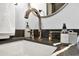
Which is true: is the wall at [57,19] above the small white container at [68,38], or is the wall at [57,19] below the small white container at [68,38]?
above

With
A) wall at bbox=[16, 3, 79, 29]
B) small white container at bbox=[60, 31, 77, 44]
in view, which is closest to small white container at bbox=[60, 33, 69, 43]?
small white container at bbox=[60, 31, 77, 44]

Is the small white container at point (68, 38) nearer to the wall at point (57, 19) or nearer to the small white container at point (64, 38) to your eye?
the small white container at point (64, 38)

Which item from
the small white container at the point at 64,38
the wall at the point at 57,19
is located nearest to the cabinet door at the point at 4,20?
the wall at the point at 57,19

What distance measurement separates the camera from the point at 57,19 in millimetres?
1456

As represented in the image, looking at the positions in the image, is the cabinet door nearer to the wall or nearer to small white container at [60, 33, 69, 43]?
the wall

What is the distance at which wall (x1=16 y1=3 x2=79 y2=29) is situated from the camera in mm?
1421

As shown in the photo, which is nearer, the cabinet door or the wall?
the cabinet door

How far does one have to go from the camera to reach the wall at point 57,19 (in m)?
1.42

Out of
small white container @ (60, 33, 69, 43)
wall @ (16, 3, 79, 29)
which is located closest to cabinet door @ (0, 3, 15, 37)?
wall @ (16, 3, 79, 29)

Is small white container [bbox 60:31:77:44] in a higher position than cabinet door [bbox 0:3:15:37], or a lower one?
lower

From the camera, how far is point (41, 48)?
1.13 m

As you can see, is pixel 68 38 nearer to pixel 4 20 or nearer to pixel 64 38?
pixel 64 38

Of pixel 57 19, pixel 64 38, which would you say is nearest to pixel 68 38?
pixel 64 38

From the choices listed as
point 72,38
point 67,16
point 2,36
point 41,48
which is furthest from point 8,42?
point 67,16
